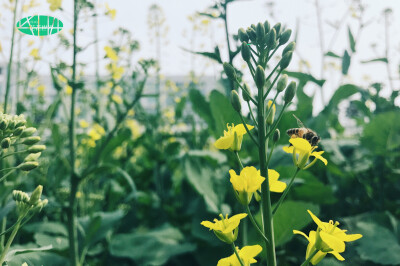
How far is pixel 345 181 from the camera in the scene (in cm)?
274

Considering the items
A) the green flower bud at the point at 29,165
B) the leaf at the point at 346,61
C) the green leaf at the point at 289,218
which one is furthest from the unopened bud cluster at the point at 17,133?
the leaf at the point at 346,61

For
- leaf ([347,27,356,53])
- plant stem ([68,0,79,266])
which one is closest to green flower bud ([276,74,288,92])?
plant stem ([68,0,79,266])

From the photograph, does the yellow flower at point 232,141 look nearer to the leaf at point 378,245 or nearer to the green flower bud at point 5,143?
the green flower bud at point 5,143

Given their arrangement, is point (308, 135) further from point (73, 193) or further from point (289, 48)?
point (73, 193)

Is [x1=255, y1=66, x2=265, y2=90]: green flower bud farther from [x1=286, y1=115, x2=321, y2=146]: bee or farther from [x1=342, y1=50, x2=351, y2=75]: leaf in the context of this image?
[x1=342, y1=50, x2=351, y2=75]: leaf

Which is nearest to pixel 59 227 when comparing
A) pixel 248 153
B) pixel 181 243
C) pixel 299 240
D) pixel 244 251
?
pixel 181 243

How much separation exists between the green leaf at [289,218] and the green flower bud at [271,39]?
78cm

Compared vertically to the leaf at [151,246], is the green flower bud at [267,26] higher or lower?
higher

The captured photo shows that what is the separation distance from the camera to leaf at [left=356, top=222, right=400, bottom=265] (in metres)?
1.93

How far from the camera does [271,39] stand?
1106mm

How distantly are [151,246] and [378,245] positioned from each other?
4.05 feet

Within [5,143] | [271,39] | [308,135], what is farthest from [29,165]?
[308,135]

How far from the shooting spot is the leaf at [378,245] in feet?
6.34

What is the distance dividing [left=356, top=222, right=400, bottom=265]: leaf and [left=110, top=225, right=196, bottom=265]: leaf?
913 mm
